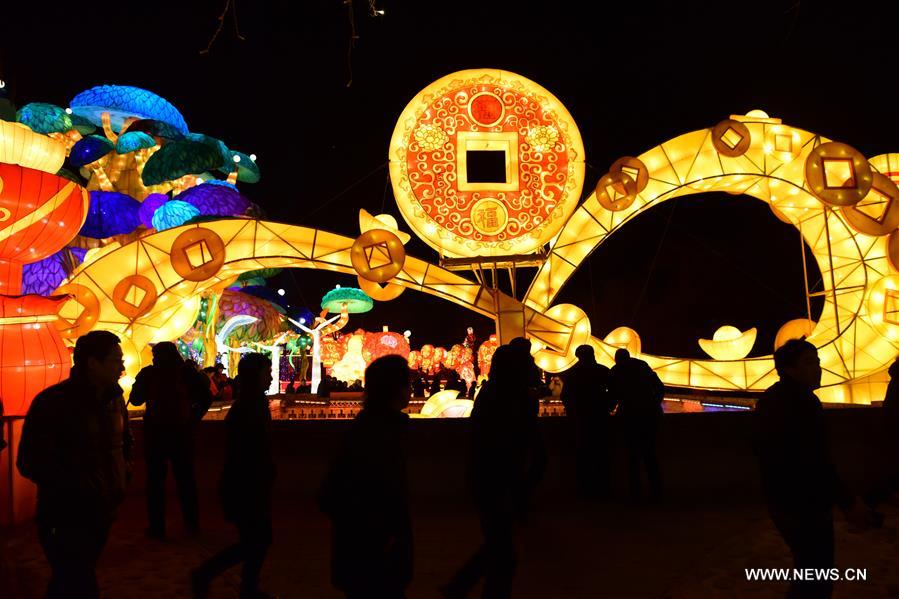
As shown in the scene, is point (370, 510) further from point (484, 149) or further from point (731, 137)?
point (731, 137)

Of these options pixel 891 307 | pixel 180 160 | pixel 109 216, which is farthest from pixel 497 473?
pixel 109 216

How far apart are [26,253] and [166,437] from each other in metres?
2.96

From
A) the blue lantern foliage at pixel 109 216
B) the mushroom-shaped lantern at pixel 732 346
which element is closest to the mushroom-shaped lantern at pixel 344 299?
the blue lantern foliage at pixel 109 216

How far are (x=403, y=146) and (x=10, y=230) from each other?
13.7 ft

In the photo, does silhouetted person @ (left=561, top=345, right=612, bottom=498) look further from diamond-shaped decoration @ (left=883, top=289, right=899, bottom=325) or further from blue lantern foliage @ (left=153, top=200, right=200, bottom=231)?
blue lantern foliage @ (left=153, top=200, right=200, bottom=231)

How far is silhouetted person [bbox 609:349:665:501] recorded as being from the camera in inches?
237

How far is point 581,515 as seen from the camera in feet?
18.5

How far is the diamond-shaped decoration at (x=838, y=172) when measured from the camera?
7.97 m

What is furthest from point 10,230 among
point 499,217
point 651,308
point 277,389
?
point 277,389

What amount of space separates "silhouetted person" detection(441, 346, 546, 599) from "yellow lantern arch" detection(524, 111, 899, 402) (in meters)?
5.52

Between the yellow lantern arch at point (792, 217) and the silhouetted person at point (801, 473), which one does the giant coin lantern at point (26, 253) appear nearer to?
the yellow lantern arch at point (792, 217)

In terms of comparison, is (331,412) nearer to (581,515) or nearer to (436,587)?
(581,515)

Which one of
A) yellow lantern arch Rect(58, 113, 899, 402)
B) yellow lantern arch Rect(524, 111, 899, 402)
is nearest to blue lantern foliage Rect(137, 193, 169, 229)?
yellow lantern arch Rect(58, 113, 899, 402)

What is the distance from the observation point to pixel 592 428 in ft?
20.2
